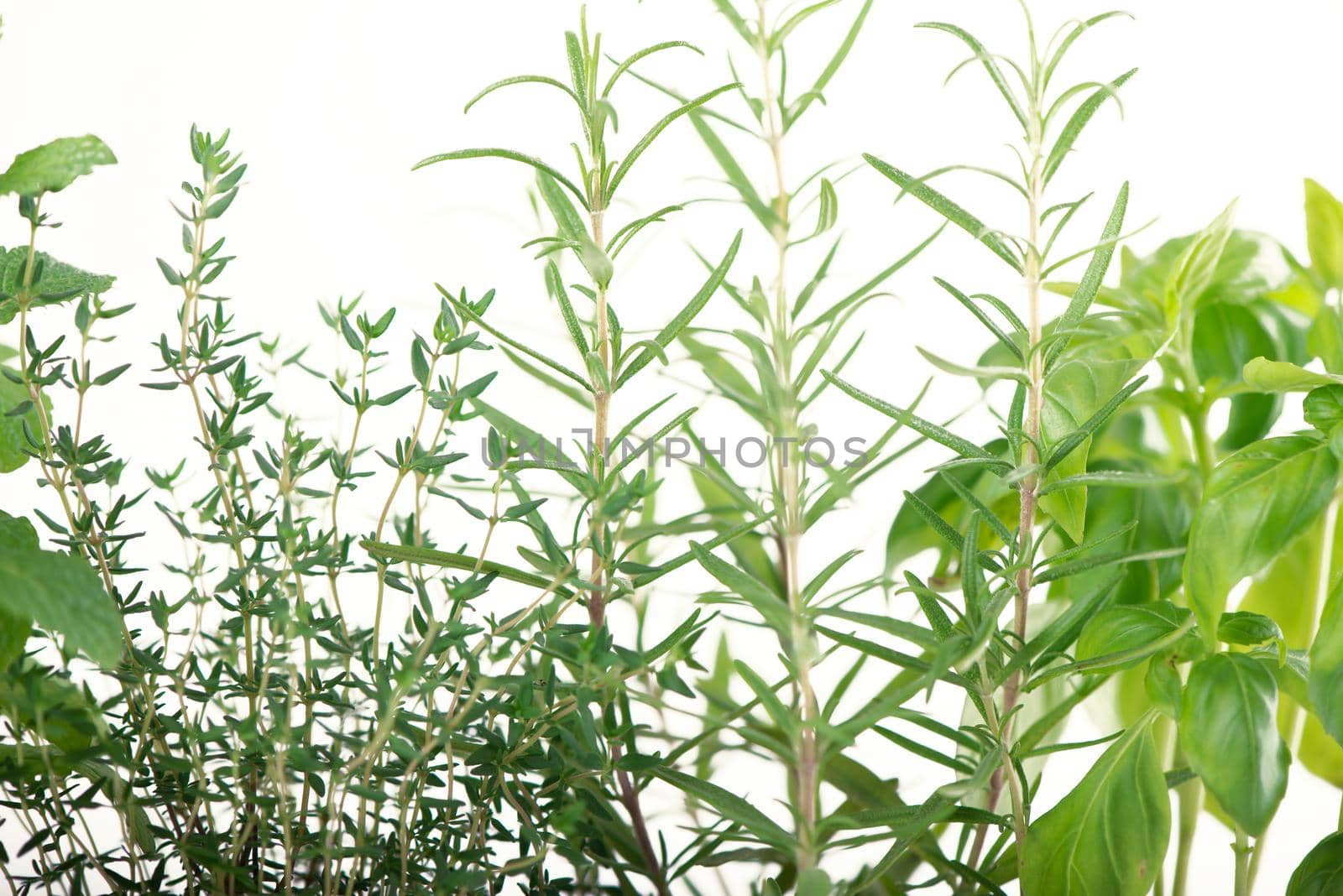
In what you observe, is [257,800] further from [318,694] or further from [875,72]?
[875,72]

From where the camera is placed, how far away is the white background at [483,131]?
41.6 inches

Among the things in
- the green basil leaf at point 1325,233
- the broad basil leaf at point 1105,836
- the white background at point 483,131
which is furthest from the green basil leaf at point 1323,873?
the white background at point 483,131

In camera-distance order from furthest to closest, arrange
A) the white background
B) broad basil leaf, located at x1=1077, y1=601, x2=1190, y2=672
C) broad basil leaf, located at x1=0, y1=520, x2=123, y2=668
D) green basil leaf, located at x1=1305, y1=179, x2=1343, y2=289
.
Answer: the white background, green basil leaf, located at x1=1305, y1=179, x2=1343, y2=289, broad basil leaf, located at x1=1077, y1=601, x2=1190, y2=672, broad basil leaf, located at x1=0, y1=520, x2=123, y2=668

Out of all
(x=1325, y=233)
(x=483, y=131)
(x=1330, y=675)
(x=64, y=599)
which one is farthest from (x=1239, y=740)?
(x=483, y=131)

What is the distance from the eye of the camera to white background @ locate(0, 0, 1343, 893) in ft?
3.47

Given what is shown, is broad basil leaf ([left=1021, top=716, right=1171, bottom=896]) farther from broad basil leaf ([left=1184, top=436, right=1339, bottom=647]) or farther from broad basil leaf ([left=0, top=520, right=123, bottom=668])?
broad basil leaf ([left=0, top=520, right=123, bottom=668])

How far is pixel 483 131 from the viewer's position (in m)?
1.09

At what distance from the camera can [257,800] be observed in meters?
0.50

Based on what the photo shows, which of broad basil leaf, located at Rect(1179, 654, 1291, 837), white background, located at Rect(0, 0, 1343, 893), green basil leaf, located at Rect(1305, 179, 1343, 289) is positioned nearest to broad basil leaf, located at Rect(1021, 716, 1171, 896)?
broad basil leaf, located at Rect(1179, 654, 1291, 837)

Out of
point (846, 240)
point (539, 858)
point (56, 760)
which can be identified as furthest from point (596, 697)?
Result: point (846, 240)

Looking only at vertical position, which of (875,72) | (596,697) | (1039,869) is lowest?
(1039,869)

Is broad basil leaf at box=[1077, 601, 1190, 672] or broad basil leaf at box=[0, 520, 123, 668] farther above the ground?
broad basil leaf at box=[0, 520, 123, 668]

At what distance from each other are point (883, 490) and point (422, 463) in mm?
569

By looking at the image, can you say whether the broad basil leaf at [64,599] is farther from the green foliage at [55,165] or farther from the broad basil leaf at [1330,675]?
the broad basil leaf at [1330,675]
